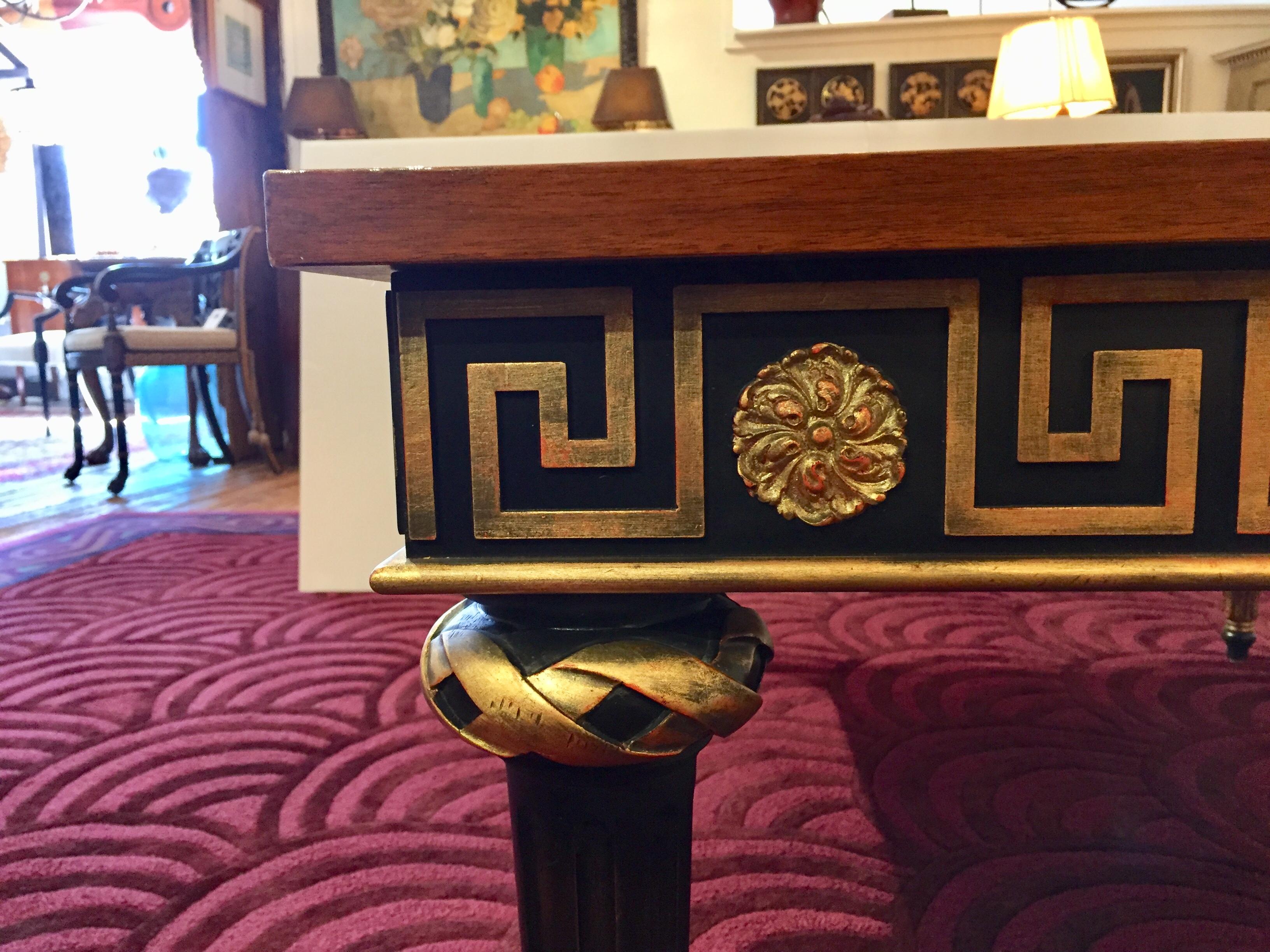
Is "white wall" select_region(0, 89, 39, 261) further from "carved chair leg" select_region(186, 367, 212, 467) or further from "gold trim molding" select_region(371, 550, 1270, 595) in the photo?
"gold trim molding" select_region(371, 550, 1270, 595)

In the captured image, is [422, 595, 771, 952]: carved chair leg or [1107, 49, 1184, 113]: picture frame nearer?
[422, 595, 771, 952]: carved chair leg

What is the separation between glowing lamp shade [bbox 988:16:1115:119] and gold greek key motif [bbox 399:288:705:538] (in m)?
2.18

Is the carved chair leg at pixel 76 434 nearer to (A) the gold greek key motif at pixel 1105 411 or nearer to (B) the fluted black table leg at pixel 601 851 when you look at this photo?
(B) the fluted black table leg at pixel 601 851

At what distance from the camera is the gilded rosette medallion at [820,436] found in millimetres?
391

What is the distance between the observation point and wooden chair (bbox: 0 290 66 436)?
12.1 ft

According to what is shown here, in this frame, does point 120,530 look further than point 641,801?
Yes

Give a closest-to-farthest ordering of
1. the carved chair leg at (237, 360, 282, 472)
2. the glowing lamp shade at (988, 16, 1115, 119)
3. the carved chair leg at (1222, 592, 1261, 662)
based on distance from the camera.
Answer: the carved chair leg at (1222, 592, 1261, 662) < the glowing lamp shade at (988, 16, 1115, 119) < the carved chair leg at (237, 360, 282, 472)

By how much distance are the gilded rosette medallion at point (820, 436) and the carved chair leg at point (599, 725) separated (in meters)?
0.08

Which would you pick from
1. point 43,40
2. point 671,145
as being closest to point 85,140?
point 43,40

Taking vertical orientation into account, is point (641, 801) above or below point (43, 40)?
below

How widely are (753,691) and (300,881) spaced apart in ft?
1.67

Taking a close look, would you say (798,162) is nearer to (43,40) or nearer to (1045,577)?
(1045,577)

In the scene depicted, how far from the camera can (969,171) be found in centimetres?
35

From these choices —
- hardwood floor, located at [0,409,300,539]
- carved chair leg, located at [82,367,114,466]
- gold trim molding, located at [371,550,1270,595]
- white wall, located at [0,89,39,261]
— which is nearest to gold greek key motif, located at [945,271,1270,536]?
gold trim molding, located at [371,550,1270,595]
